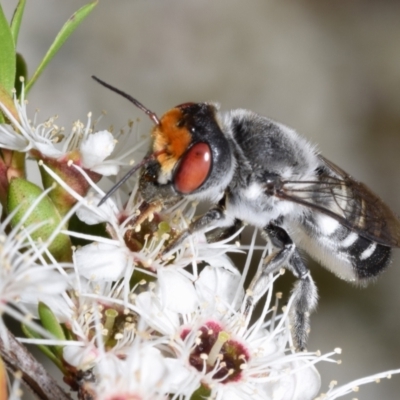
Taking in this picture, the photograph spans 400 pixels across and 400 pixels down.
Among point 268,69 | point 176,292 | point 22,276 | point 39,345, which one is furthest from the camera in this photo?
Answer: point 268,69

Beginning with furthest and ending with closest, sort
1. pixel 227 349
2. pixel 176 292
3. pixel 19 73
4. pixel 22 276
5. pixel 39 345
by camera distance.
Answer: pixel 19 73 → pixel 227 349 → pixel 176 292 → pixel 39 345 → pixel 22 276

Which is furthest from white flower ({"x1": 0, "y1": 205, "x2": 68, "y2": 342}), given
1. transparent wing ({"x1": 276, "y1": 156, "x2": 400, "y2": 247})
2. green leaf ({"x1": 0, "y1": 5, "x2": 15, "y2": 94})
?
transparent wing ({"x1": 276, "y1": 156, "x2": 400, "y2": 247})

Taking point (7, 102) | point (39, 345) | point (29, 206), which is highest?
point (7, 102)

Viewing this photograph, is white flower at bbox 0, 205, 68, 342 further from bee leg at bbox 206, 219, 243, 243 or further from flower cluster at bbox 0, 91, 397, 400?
bee leg at bbox 206, 219, 243, 243

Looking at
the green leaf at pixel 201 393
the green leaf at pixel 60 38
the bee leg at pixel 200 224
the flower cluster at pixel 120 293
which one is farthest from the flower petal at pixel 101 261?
the green leaf at pixel 60 38

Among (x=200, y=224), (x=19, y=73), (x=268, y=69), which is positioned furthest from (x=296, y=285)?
(x=268, y=69)

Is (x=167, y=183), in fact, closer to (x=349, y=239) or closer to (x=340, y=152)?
(x=349, y=239)

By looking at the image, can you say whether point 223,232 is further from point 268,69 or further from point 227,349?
point 268,69

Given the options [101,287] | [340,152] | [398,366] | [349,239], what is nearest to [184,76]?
[340,152]
